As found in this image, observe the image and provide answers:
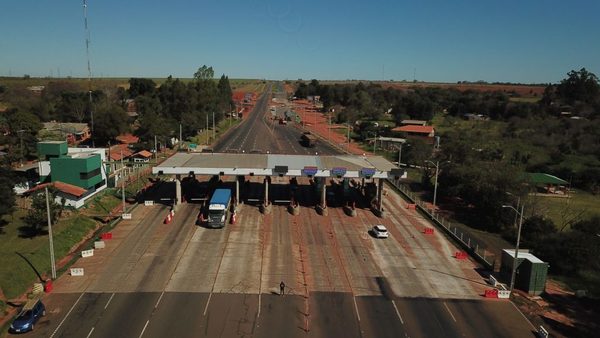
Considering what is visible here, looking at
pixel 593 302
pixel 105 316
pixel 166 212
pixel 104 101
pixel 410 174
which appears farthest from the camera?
pixel 104 101

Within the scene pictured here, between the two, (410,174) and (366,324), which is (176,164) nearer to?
(366,324)

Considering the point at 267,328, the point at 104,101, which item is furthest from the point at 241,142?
the point at 267,328

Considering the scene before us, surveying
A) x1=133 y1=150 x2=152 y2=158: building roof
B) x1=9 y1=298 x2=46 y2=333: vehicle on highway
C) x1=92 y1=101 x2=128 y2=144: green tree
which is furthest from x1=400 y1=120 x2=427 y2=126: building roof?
x1=9 y1=298 x2=46 y2=333: vehicle on highway

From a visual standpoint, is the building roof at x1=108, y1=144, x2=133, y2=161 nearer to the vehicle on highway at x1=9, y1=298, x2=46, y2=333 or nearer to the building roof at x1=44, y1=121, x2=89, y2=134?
the building roof at x1=44, y1=121, x2=89, y2=134

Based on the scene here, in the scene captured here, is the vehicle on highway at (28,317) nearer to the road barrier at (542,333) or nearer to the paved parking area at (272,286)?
the paved parking area at (272,286)

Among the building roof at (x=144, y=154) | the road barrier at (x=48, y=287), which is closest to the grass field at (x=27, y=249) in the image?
the road barrier at (x=48, y=287)

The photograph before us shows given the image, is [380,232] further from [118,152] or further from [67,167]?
[118,152]
